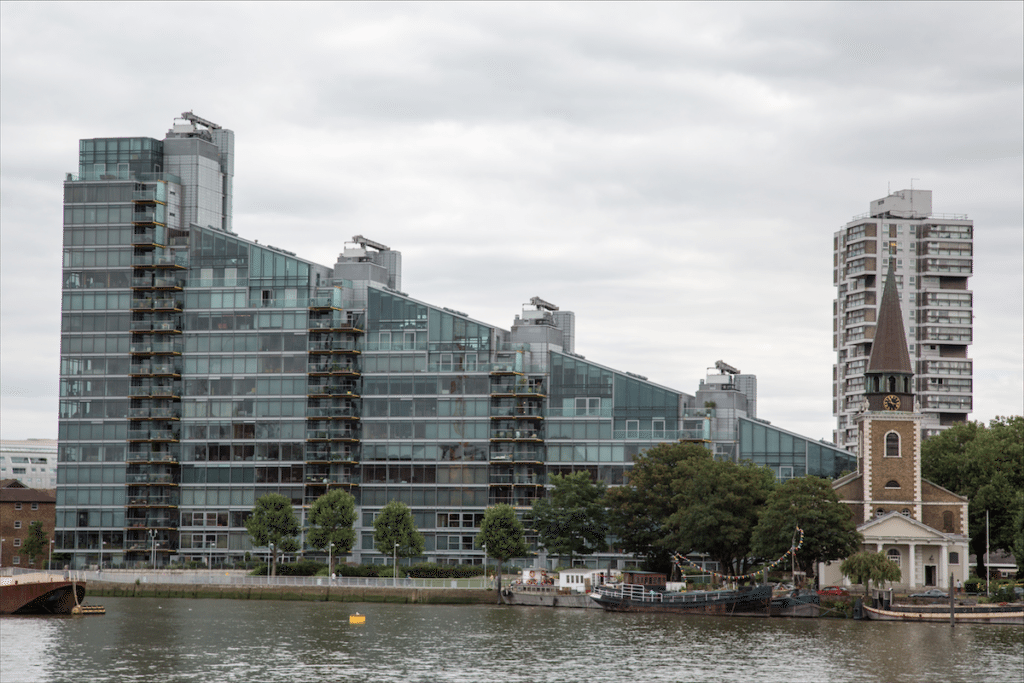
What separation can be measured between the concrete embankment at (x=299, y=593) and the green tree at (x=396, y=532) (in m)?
12.0

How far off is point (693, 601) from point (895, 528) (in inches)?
1022

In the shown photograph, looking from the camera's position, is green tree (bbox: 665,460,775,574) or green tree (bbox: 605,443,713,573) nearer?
green tree (bbox: 665,460,775,574)

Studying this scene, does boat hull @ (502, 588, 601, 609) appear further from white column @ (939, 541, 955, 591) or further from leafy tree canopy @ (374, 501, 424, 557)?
white column @ (939, 541, 955, 591)

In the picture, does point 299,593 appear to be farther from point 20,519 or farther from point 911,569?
point 911,569

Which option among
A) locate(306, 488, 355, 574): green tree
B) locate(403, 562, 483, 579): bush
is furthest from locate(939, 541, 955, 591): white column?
locate(306, 488, 355, 574): green tree

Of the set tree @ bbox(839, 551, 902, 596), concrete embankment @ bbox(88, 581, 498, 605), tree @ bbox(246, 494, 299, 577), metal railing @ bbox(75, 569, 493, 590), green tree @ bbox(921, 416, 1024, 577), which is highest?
green tree @ bbox(921, 416, 1024, 577)

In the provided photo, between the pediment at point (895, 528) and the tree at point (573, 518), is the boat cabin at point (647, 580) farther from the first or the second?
the pediment at point (895, 528)

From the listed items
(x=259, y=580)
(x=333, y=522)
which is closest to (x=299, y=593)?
(x=259, y=580)

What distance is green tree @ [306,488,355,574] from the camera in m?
156

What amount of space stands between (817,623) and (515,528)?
43135 millimetres

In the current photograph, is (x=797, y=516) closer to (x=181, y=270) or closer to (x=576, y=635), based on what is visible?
(x=576, y=635)

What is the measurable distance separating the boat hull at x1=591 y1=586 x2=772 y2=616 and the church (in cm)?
1996

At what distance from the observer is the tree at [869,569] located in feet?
414

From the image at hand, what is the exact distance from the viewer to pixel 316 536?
15550cm
